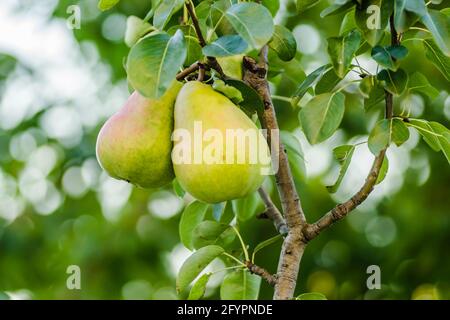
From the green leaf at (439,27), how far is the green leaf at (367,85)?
17cm

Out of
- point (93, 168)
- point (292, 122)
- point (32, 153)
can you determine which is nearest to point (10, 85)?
point (32, 153)

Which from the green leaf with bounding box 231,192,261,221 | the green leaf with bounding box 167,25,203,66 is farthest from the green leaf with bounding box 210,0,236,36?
the green leaf with bounding box 231,192,261,221

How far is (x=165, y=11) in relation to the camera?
113 cm

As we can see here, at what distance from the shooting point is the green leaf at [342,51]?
1.15 metres

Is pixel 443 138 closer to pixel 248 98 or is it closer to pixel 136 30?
pixel 248 98

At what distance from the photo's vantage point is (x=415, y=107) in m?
3.47

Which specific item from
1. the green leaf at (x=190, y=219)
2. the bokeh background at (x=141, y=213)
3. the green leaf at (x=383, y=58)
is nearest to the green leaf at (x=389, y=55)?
the green leaf at (x=383, y=58)

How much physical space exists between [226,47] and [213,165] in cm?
17

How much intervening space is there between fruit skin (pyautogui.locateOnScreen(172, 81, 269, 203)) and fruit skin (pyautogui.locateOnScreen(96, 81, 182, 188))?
0.03 m

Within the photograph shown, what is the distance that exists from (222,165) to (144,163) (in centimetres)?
13

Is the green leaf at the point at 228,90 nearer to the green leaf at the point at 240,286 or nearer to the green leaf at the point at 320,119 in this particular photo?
the green leaf at the point at 320,119

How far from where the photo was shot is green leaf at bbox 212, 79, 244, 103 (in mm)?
1150

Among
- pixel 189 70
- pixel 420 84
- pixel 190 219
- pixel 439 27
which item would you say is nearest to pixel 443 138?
pixel 420 84
